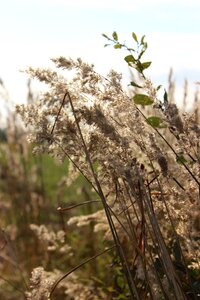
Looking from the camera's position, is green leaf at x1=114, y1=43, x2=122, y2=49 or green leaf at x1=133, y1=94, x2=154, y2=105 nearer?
green leaf at x1=133, y1=94, x2=154, y2=105

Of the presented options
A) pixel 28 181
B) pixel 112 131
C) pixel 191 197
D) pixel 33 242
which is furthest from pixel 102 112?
pixel 28 181

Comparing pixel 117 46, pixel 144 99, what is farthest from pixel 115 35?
pixel 144 99

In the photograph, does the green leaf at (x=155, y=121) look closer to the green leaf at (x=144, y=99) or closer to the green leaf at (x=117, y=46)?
the green leaf at (x=144, y=99)

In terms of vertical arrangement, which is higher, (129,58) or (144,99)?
(129,58)

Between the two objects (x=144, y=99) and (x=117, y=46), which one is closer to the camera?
(x=144, y=99)

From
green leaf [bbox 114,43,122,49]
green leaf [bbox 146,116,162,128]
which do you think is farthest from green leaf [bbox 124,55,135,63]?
green leaf [bbox 146,116,162,128]

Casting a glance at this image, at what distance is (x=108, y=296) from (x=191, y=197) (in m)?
0.95

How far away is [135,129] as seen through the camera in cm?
145

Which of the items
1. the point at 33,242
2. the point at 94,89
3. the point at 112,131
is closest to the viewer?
the point at 112,131

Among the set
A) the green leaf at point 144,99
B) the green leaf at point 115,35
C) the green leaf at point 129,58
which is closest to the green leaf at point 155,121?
the green leaf at point 144,99

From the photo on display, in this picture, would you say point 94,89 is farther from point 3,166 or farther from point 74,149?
point 3,166

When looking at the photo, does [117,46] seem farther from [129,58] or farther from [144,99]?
[144,99]

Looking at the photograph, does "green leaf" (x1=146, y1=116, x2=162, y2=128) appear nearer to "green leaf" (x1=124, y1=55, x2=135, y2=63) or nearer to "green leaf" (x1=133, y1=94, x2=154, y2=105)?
"green leaf" (x1=133, y1=94, x2=154, y2=105)

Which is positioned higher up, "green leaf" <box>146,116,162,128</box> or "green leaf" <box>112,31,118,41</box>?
"green leaf" <box>112,31,118,41</box>
